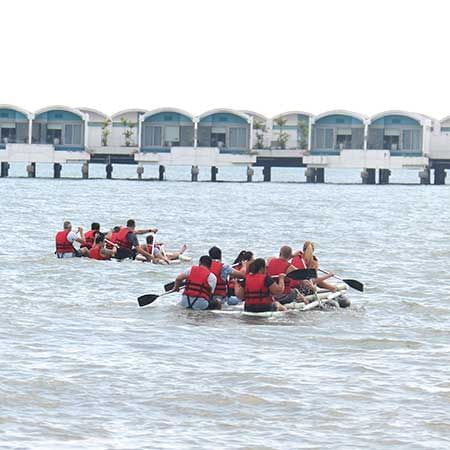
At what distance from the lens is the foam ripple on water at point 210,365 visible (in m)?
17.8

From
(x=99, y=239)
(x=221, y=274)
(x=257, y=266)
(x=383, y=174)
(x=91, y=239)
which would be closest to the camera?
(x=257, y=266)

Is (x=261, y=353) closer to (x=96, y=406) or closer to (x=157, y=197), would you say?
(x=96, y=406)

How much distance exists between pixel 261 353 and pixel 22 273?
606 inches

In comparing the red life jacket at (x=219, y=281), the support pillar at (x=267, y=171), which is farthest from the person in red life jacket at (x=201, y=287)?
the support pillar at (x=267, y=171)

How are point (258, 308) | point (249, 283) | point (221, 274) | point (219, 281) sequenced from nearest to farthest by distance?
point (249, 283) → point (258, 308) → point (221, 274) → point (219, 281)

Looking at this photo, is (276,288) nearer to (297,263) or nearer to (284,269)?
(284,269)

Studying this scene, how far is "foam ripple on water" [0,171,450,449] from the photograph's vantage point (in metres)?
17.8

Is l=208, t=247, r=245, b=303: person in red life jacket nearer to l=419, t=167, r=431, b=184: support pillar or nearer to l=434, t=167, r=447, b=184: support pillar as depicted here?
l=419, t=167, r=431, b=184: support pillar

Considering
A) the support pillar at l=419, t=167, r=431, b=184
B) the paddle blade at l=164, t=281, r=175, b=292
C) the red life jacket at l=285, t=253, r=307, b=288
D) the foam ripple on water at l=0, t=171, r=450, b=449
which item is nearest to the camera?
the foam ripple on water at l=0, t=171, r=450, b=449

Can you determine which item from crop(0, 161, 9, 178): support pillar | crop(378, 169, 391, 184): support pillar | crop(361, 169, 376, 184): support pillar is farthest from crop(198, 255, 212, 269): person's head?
crop(0, 161, 9, 178): support pillar

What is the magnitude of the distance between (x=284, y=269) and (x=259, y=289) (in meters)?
0.99

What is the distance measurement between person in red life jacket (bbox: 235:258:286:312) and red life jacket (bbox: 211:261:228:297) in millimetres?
755

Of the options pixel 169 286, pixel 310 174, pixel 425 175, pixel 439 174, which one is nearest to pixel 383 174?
pixel 425 175

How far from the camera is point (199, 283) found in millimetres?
28078
